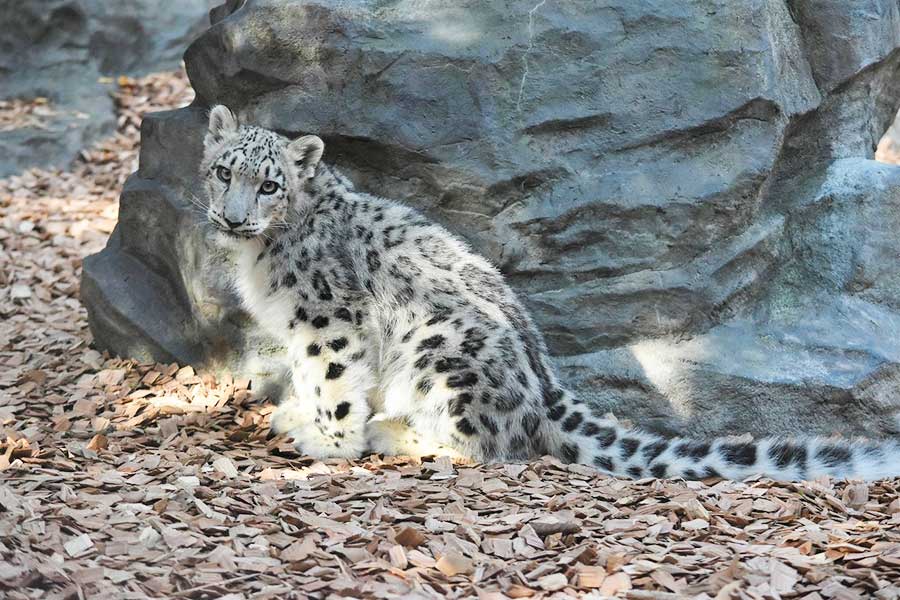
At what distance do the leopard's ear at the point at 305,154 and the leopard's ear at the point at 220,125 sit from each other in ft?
1.32

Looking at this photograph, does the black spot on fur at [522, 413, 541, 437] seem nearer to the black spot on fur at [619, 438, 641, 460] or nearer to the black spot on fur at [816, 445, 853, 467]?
the black spot on fur at [619, 438, 641, 460]

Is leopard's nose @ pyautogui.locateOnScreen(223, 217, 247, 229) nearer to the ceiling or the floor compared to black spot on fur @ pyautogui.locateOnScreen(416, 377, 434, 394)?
nearer to the ceiling

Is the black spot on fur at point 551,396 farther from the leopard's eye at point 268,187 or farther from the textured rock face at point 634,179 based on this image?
the leopard's eye at point 268,187

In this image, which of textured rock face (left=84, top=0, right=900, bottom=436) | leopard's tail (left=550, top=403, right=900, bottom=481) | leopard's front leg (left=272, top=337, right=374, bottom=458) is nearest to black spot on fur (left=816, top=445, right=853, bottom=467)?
leopard's tail (left=550, top=403, right=900, bottom=481)

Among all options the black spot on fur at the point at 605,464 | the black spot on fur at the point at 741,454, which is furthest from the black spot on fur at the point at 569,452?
the black spot on fur at the point at 741,454

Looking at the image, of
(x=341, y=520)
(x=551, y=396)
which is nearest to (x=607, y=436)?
(x=551, y=396)

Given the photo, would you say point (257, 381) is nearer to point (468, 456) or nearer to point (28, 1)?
point (468, 456)

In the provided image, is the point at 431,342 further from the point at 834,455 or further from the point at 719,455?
the point at 834,455

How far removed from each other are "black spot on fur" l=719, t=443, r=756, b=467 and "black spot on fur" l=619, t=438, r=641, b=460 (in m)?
0.45

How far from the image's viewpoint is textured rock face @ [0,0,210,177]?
1100cm

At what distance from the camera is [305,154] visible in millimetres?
6207

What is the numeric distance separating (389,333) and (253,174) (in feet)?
3.94

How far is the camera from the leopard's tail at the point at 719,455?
548 cm

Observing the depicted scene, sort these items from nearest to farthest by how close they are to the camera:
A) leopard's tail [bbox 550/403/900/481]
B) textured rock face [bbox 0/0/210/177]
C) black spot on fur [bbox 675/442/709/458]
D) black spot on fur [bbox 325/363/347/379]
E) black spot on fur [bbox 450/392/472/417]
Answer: leopard's tail [bbox 550/403/900/481]
black spot on fur [bbox 675/442/709/458]
black spot on fur [bbox 450/392/472/417]
black spot on fur [bbox 325/363/347/379]
textured rock face [bbox 0/0/210/177]
